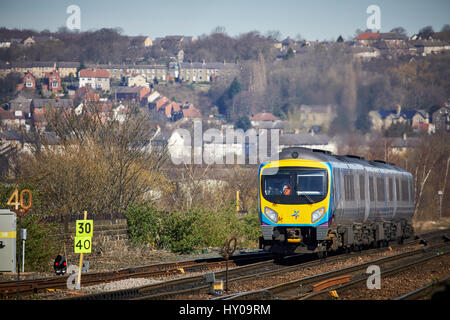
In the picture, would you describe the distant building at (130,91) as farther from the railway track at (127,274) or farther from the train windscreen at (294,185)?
the train windscreen at (294,185)

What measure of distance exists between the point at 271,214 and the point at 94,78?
18132 centimetres

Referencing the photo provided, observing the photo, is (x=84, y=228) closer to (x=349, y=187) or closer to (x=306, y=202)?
(x=306, y=202)

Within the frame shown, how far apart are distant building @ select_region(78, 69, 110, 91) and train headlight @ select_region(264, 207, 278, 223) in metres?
173

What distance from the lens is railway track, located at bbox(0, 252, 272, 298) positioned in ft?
47.5

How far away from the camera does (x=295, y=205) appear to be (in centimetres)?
1998

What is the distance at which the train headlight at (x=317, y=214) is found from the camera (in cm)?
1978

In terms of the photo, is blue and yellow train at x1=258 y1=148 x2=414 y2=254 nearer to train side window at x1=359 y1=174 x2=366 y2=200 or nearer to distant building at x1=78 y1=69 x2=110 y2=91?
train side window at x1=359 y1=174 x2=366 y2=200

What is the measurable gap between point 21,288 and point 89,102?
21.8m

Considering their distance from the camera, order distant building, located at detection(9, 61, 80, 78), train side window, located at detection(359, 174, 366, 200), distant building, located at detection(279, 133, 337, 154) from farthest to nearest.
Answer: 1. distant building, located at detection(9, 61, 80, 78)
2. distant building, located at detection(279, 133, 337, 154)
3. train side window, located at detection(359, 174, 366, 200)

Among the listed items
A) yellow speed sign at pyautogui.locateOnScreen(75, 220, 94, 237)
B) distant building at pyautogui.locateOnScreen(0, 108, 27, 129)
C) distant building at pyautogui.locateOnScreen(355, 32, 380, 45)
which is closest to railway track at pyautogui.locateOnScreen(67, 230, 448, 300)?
yellow speed sign at pyautogui.locateOnScreen(75, 220, 94, 237)

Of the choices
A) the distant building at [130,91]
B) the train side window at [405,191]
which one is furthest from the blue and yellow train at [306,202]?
the distant building at [130,91]

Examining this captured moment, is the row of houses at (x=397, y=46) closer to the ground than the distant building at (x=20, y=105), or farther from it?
farther from it

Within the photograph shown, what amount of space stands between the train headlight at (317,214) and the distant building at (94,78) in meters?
173

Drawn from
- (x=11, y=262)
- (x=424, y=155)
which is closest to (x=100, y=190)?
(x=11, y=262)
